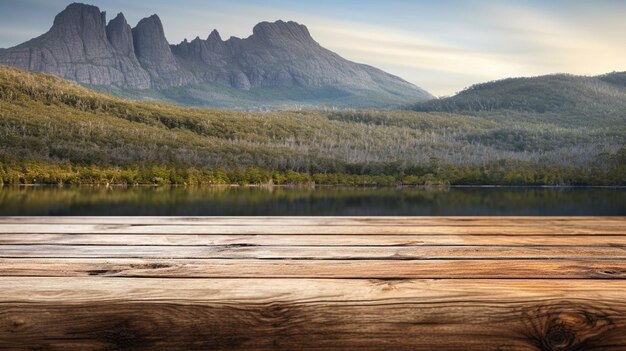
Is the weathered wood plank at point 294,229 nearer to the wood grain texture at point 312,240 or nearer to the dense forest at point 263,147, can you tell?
the wood grain texture at point 312,240

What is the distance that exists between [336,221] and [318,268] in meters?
1.25

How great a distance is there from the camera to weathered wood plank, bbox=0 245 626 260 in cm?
191

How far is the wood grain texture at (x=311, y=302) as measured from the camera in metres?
1.38

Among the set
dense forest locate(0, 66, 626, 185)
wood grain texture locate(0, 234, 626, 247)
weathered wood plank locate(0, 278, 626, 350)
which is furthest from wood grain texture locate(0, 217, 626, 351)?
dense forest locate(0, 66, 626, 185)

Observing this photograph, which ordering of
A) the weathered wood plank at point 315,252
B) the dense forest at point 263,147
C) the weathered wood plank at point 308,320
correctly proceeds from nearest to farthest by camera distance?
1. the weathered wood plank at point 308,320
2. the weathered wood plank at point 315,252
3. the dense forest at point 263,147

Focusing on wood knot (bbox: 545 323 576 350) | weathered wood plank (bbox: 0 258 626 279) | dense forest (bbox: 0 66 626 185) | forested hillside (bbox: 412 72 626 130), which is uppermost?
forested hillside (bbox: 412 72 626 130)

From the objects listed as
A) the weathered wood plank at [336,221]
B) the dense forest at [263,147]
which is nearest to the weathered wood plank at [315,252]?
the weathered wood plank at [336,221]

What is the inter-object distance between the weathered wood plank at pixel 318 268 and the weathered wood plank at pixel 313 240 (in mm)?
357

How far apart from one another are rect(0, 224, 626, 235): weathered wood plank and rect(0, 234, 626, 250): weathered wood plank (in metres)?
0.10

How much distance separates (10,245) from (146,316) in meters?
0.98

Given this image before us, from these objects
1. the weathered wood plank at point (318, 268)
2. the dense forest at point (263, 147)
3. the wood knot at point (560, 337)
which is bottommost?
the wood knot at point (560, 337)

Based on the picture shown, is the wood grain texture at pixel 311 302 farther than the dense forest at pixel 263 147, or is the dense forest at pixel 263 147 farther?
the dense forest at pixel 263 147

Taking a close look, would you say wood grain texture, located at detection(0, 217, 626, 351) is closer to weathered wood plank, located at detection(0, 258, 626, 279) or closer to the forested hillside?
weathered wood plank, located at detection(0, 258, 626, 279)

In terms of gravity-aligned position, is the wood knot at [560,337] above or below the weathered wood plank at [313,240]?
below
